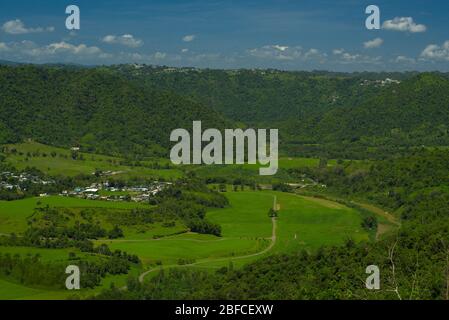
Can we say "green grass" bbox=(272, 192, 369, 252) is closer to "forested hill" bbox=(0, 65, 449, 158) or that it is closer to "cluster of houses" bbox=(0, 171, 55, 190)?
"cluster of houses" bbox=(0, 171, 55, 190)

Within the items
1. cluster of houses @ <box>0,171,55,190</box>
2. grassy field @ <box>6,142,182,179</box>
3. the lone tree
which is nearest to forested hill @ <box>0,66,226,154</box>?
grassy field @ <box>6,142,182,179</box>

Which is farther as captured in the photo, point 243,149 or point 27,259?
point 243,149

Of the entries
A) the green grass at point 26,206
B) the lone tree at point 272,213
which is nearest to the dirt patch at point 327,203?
the lone tree at point 272,213
